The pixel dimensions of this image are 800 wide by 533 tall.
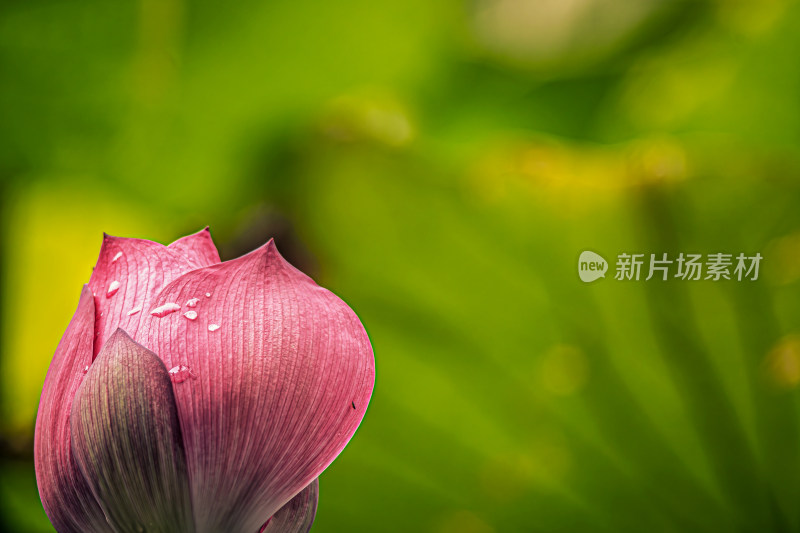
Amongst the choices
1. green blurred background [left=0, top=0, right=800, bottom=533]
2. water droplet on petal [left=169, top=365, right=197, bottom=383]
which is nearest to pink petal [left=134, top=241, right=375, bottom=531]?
water droplet on petal [left=169, top=365, right=197, bottom=383]

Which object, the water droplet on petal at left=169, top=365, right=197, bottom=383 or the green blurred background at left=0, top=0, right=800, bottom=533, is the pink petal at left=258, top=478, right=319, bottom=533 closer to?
the water droplet on petal at left=169, top=365, right=197, bottom=383

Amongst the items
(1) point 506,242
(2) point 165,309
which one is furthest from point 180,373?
(1) point 506,242

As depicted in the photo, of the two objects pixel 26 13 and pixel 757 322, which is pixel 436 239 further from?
pixel 26 13

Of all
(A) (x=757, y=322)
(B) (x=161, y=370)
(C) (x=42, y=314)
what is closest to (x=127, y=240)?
(B) (x=161, y=370)

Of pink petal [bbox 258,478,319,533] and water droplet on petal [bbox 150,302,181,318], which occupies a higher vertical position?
water droplet on petal [bbox 150,302,181,318]

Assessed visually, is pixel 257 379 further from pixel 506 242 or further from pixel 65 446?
pixel 506 242

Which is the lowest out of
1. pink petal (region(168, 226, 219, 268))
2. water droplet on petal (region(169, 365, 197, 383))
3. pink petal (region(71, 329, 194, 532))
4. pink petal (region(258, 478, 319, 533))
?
pink petal (region(258, 478, 319, 533))

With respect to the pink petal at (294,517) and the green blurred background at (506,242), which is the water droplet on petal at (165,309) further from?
the green blurred background at (506,242)

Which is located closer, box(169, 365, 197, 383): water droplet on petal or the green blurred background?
box(169, 365, 197, 383): water droplet on petal
